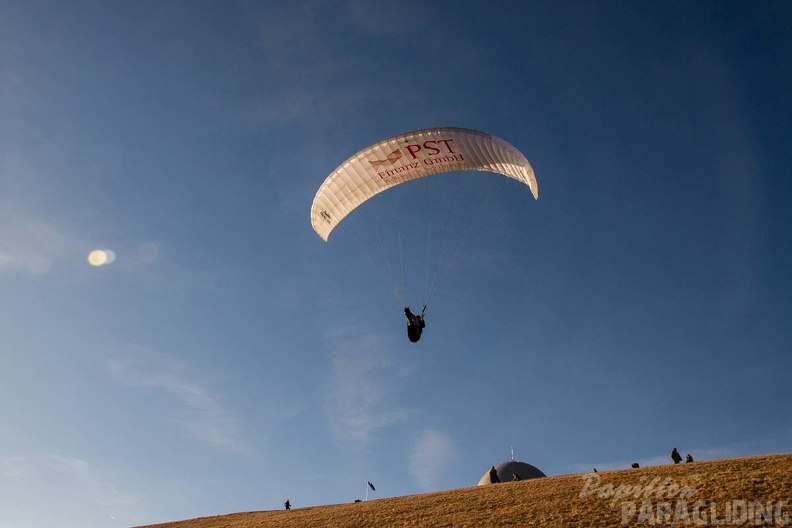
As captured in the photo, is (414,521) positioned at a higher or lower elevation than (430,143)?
lower

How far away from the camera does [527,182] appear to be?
74.0 feet

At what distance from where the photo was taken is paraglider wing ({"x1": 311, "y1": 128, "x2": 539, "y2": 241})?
875 inches

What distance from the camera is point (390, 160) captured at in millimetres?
23031

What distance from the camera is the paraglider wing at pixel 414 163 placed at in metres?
22.2

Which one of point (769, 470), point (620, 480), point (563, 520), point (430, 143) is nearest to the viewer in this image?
point (563, 520)

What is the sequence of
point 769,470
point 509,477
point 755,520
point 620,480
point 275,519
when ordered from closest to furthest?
point 755,520 → point 769,470 → point 620,480 → point 275,519 → point 509,477

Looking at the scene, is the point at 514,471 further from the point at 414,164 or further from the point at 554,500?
the point at 414,164

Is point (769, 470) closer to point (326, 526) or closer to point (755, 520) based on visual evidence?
point (755, 520)

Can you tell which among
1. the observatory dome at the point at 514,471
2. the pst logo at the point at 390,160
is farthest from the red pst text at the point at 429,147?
the observatory dome at the point at 514,471

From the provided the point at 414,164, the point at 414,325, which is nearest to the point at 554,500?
the point at 414,325

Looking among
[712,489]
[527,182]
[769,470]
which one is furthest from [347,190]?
[769,470]

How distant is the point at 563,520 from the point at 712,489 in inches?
200

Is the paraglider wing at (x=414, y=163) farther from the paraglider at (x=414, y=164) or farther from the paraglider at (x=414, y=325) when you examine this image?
the paraglider at (x=414, y=325)

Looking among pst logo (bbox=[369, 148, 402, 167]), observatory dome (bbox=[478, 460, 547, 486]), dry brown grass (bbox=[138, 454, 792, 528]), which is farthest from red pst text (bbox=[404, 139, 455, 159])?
observatory dome (bbox=[478, 460, 547, 486])
